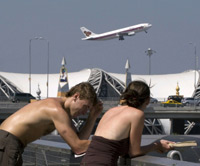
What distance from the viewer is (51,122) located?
6.50 metres

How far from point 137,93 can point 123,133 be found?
41cm

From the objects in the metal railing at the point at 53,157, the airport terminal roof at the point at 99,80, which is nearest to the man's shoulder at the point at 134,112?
the metal railing at the point at 53,157

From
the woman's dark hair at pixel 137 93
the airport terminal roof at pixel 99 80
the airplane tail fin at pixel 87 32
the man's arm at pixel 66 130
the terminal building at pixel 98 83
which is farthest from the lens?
the airplane tail fin at pixel 87 32

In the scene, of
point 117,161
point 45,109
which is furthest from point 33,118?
point 117,161

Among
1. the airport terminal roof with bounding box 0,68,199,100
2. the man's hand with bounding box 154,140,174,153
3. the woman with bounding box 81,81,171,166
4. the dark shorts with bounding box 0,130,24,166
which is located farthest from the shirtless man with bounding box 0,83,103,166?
the airport terminal roof with bounding box 0,68,199,100

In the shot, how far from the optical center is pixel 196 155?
1093 cm

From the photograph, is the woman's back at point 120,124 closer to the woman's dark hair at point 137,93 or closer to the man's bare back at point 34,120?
the woman's dark hair at point 137,93

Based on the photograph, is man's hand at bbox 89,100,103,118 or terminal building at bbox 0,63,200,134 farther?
terminal building at bbox 0,63,200,134

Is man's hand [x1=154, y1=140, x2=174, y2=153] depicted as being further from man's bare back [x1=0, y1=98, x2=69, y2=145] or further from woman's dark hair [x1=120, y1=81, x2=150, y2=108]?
man's bare back [x1=0, y1=98, x2=69, y2=145]

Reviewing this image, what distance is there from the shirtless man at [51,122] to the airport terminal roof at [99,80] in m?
100

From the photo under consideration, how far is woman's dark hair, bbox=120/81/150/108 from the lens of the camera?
608 centimetres

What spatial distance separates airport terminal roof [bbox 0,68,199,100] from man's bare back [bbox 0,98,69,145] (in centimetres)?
10021

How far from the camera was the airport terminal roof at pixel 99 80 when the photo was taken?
110294mm

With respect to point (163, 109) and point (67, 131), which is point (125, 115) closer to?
point (67, 131)
